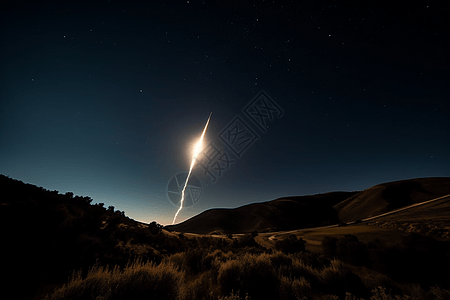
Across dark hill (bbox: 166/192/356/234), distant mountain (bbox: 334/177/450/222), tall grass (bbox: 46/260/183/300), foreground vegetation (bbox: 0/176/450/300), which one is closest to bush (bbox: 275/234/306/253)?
foreground vegetation (bbox: 0/176/450/300)

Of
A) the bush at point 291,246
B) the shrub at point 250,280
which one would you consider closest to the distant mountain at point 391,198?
the bush at point 291,246

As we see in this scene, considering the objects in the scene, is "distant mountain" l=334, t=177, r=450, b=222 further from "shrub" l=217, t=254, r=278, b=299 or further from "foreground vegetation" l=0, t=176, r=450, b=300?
"shrub" l=217, t=254, r=278, b=299

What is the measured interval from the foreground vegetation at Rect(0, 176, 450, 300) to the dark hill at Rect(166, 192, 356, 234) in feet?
205

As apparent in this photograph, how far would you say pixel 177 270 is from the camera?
632cm

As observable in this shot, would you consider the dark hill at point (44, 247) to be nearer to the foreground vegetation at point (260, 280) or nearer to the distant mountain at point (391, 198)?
the foreground vegetation at point (260, 280)

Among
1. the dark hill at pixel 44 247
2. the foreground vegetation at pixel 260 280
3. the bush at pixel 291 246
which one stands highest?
the dark hill at pixel 44 247

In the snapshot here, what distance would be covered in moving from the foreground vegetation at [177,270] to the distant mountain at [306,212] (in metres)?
60.7

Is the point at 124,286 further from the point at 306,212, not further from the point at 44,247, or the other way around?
the point at 306,212

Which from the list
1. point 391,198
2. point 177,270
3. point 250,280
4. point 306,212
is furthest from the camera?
point 306,212

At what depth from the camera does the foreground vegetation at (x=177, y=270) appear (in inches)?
155

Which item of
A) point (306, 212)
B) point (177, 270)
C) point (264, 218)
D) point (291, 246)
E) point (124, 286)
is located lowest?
point (291, 246)

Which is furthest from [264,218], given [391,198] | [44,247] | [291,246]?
[44,247]

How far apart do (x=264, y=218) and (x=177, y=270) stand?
79.6m

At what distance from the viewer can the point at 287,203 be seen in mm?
94062
